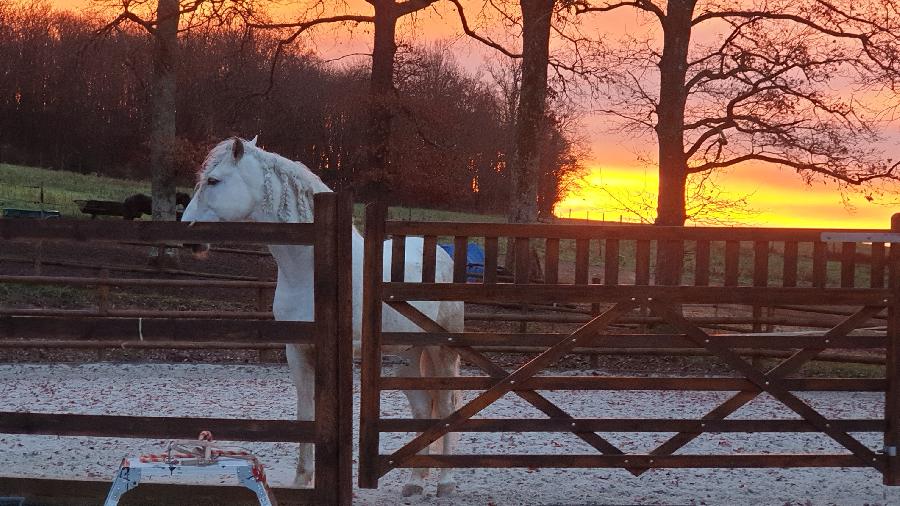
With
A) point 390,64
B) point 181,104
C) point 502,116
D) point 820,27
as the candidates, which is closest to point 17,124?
point 181,104

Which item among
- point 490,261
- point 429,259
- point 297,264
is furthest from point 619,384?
point 297,264

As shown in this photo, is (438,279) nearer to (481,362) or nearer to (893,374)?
(481,362)

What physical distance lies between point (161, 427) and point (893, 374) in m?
4.22

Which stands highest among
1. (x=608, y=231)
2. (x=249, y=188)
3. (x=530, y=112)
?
(x=530, y=112)

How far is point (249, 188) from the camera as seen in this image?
19.0ft

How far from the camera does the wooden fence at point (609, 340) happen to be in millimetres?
5211

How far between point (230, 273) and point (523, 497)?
1353cm

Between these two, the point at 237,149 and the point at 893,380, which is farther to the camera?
the point at 237,149

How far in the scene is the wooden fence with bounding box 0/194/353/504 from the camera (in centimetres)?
487

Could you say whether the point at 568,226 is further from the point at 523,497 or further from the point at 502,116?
the point at 502,116

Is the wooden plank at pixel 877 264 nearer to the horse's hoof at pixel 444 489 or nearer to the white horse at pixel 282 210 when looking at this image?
the white horse at pixel 282 210

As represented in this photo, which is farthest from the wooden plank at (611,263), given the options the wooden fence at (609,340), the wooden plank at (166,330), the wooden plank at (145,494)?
the wooden plank at (145,494)

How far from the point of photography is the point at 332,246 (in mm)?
4891

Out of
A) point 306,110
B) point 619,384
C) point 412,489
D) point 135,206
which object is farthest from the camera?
point 306,110
